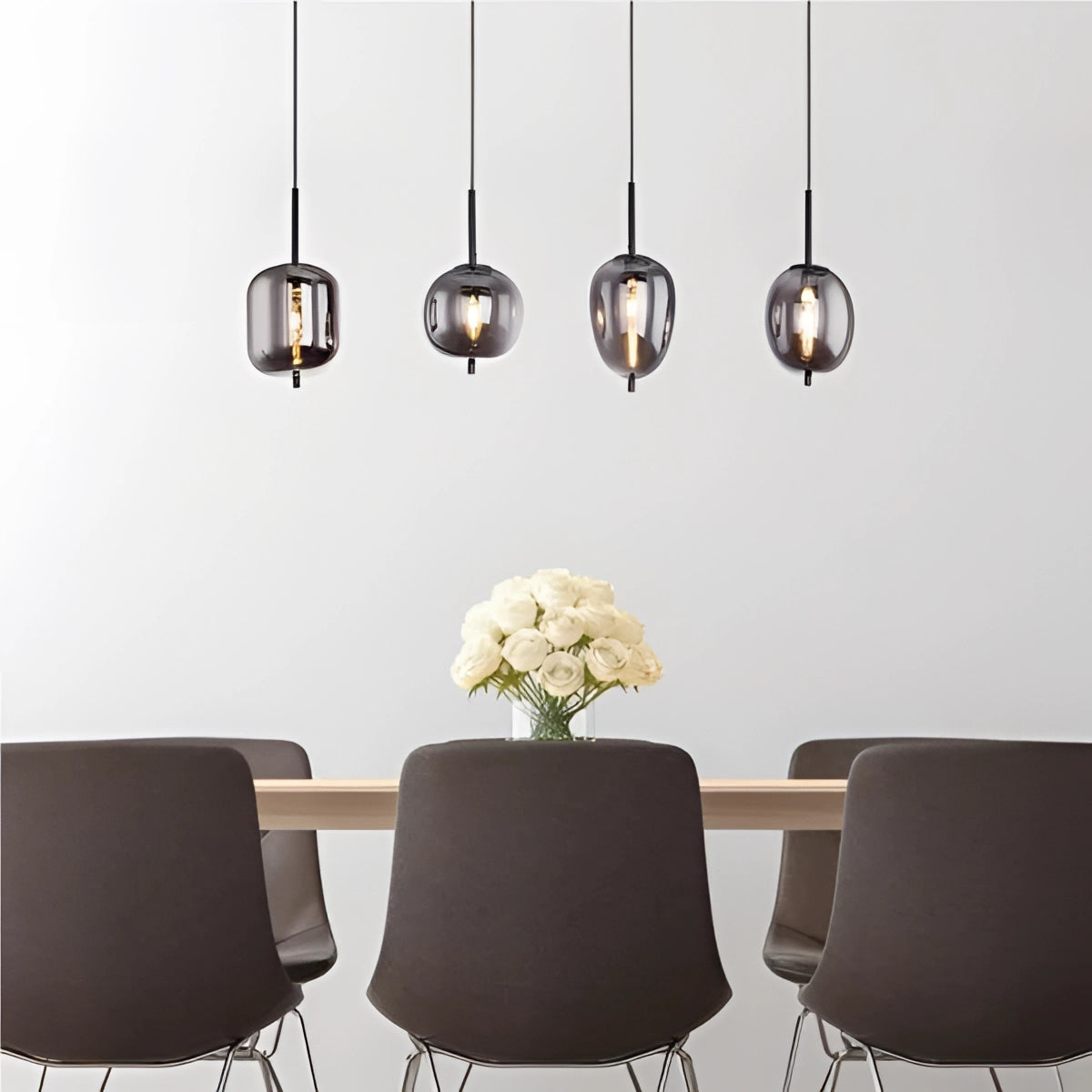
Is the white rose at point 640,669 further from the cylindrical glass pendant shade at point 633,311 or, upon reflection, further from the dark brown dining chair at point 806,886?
the dark brown dining chair at point 806,886

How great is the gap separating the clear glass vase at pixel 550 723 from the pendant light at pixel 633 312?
616 mm

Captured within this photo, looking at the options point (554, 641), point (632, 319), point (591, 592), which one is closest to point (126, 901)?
point (554, 641)

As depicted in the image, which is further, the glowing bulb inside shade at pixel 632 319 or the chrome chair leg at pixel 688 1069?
the glowing bulb inside shade at pixel 632 319

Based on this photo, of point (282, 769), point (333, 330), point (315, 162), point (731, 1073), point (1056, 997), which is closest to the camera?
point (1056, 997)

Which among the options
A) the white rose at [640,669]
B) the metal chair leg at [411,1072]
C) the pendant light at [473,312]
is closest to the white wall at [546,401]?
the pendant light at [473,312]

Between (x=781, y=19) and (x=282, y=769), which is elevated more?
(x=781, y=19)

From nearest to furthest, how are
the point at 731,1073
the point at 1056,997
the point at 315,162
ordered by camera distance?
the point at 1056,997, the point at 731,1073, the point at 315,162

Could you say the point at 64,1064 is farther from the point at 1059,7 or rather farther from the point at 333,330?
the point at 1059,7

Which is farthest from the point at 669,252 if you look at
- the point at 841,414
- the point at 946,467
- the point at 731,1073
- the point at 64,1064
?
the point at 64,1064

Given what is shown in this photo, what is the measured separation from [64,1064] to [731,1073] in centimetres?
197

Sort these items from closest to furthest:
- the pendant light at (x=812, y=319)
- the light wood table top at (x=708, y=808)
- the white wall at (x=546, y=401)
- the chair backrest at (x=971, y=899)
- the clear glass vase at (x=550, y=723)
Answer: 1. the chair backrest at (x=971, y=899)
2. the light wood table top at (x=708, y=808)
3. the clear glass vase at (x=550, y=723)
4. the pendant light at (x=812, y=319)
5. the white wall at (x=546, y=401)

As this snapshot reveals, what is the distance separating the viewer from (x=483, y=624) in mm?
2090

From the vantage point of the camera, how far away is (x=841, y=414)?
11.2 feet

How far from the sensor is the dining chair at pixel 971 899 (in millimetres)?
1679
